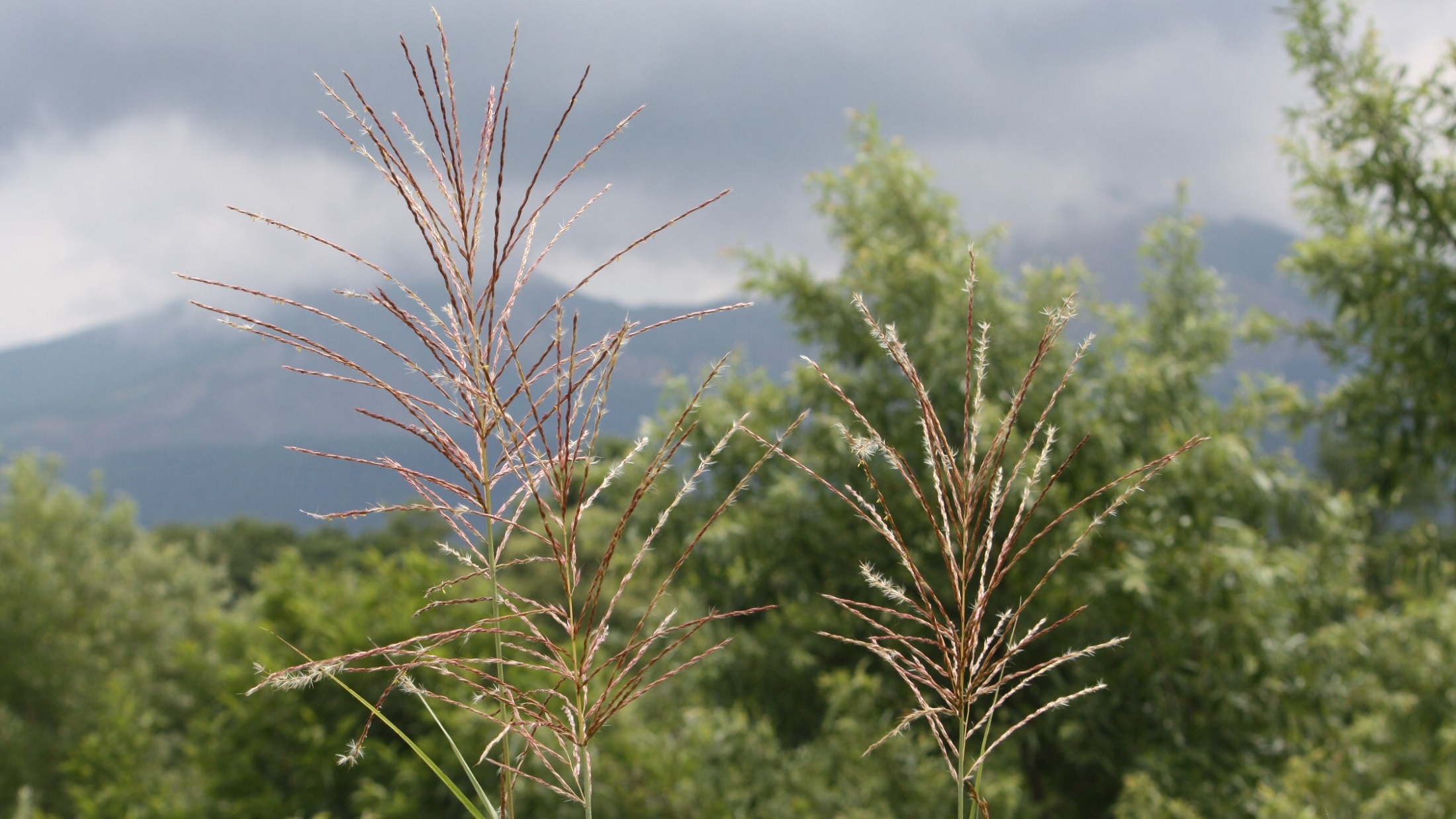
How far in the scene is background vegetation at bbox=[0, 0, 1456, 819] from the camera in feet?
23.0

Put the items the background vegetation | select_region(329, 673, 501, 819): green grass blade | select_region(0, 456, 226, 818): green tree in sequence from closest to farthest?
select_region(329, 673, 501, 819): green grass blade, the background vegetation, select_region(0, 456, 226, 818): green tree

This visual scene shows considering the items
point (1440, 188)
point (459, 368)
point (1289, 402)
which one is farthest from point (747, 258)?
point (459, 368)

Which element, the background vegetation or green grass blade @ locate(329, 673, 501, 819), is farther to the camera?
the background vegetation

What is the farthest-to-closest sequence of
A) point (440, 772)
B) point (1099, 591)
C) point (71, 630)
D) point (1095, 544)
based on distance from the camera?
point (71, 630) → point (1095, 544) → point (1099, 591) → point (440, 772)

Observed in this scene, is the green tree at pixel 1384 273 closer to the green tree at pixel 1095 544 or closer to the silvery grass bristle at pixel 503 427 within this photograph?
the green tree at pixel 1095 544

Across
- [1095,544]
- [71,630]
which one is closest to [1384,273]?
[1095,544]

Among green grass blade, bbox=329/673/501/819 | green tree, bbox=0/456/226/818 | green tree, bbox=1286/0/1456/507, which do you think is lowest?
green tree, bbox=0/456/226/818

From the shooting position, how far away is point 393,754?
23.0ft

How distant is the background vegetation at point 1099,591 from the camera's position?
7023 millimetres

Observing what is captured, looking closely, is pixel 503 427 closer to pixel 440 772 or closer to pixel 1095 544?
pixel 440 772

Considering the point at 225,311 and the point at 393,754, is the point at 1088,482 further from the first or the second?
the point at 225,311

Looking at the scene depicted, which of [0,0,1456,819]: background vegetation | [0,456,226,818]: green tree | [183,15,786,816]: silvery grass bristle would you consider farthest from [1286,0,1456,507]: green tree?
[0,456,226,818]: green tree

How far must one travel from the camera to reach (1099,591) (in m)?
6.57

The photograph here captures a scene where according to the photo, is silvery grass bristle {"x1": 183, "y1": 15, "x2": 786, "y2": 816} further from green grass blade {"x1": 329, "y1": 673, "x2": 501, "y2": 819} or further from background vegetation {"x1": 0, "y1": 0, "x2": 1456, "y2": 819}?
background vegetation {"x1": 0, "y1": 0, "x2": 1456, "y2": 819}
